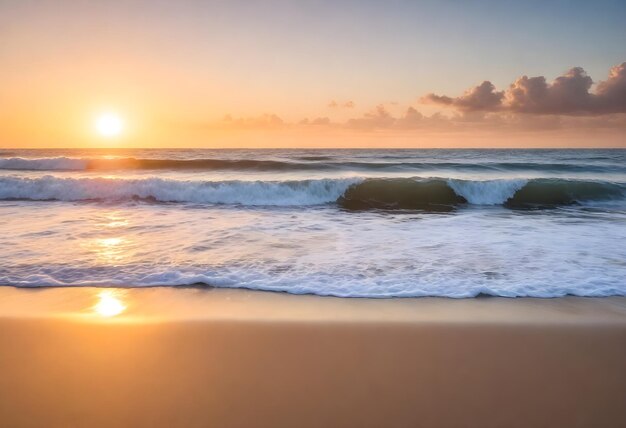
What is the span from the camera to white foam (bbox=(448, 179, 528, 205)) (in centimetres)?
1273

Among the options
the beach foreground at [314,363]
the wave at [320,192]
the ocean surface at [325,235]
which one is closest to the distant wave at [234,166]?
the wave at [320,192]

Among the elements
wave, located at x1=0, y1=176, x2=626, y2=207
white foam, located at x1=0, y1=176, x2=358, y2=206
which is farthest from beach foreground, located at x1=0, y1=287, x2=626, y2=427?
white foam, located at x1=0, y1=176, x2=358, y2=206

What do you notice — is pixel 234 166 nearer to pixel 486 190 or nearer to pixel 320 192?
pixel 320 192

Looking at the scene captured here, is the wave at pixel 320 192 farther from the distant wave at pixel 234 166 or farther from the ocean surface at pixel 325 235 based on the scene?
the distant wave at pixel 234 166

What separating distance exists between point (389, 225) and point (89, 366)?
604 cm

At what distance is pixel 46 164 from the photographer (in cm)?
2202

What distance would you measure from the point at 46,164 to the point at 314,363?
79.6ft

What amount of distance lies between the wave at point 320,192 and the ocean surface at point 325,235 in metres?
0.05

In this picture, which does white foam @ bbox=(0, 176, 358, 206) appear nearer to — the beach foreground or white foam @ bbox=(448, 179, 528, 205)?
white foam @ bbox=(448, 179, 528, 205)

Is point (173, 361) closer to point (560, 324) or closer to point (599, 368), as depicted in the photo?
point (599, 368)

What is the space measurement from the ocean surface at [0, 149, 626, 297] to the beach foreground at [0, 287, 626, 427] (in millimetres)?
597

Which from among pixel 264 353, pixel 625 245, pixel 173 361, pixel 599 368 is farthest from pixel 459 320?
pixel 625 245

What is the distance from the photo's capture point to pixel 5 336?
9.59 ft

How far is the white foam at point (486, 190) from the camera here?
12.7 meters
